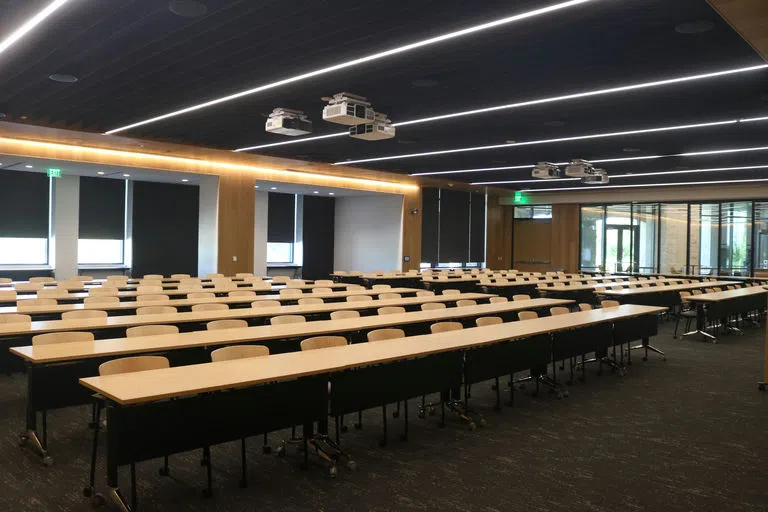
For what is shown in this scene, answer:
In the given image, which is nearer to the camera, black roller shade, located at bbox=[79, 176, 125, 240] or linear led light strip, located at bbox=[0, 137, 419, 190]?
linear led light strip, located at bbox=[0, 137, 419, 190]

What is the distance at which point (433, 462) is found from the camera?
4.64 metres

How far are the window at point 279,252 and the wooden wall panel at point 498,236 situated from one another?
750 centimetres

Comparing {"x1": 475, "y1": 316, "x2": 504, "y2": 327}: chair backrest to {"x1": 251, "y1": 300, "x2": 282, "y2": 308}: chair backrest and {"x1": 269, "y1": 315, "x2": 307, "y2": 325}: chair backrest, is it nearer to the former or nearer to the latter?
{"x1": 269, "y1": 315, "x2": 307, "y2": 325}: chair backrest

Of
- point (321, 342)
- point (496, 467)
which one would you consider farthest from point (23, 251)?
point (496, 467)

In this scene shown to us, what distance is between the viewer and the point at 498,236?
23.4 meters

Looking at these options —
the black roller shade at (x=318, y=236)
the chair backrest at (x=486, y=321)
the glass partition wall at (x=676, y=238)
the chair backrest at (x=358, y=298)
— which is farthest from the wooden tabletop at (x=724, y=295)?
the black roller shade at (x=318, y=236)

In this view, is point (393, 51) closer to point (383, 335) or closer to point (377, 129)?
point (377, 129)

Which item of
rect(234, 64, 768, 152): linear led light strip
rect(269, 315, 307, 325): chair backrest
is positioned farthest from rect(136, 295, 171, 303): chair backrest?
rect(234, 64, 768, 152): linear led light strip

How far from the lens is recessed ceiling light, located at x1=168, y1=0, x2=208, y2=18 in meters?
5.07

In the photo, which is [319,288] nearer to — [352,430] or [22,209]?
[352,430]

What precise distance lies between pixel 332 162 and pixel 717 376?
32.8 feet

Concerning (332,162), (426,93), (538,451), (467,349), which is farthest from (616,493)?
(332,162)

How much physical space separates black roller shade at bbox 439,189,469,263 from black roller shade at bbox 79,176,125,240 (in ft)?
33.6

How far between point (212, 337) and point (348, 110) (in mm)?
3390
